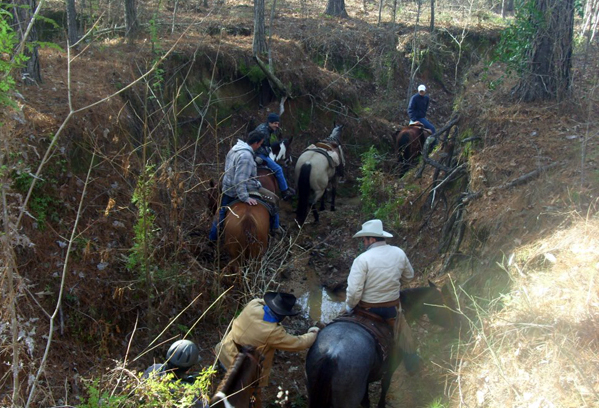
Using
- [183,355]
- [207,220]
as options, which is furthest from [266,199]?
Result: [183,355]

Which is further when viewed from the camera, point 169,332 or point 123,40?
point 123,40

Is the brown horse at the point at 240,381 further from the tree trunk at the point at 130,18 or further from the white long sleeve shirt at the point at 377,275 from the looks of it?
the tree trunk at the point at 130,18

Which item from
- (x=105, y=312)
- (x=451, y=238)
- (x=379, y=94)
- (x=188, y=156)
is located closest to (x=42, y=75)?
(x=188, y=156)

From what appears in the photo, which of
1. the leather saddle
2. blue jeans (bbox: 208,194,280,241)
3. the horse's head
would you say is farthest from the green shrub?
blue jeans (bbox: 208,194,280,241)

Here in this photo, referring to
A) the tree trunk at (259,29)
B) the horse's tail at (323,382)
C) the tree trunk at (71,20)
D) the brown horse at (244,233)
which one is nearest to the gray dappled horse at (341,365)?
the horse's tail at (323,382)

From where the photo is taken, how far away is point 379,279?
5.73 metres

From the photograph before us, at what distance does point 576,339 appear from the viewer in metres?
4.25

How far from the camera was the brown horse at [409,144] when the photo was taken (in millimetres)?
12711

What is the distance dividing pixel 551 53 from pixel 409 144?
13.6 feet

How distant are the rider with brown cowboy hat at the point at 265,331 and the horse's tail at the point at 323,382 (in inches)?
12.6

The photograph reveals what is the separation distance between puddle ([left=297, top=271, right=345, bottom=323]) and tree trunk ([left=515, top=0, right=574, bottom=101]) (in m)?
5.50

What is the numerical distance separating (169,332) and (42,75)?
19.6ft

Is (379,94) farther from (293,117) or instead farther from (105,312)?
(105,312)

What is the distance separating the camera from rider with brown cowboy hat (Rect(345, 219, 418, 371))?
5.73 meters
